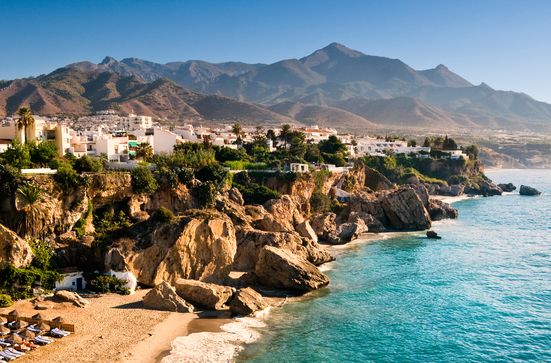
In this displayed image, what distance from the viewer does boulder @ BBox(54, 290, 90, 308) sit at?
100 ft

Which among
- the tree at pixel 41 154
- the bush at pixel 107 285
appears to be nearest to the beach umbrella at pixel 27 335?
the bush at pixel 107 285

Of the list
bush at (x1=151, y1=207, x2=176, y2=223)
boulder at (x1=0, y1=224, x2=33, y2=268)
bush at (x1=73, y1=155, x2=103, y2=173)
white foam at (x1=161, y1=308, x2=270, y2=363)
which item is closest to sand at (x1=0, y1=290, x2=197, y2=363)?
white foam at (x1=161, y1=308, x2=270, y2=363)

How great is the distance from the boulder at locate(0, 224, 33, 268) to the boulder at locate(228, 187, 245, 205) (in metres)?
21.9

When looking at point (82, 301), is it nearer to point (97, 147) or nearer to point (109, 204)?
point (109, 204)

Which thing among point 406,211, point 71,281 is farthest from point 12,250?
point 406,211

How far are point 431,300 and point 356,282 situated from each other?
5952 millimetres

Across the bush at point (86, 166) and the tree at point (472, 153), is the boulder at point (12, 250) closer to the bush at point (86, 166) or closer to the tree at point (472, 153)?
the bush at point (86, 166)

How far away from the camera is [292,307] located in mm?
32500

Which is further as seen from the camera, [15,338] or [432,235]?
[432,235]

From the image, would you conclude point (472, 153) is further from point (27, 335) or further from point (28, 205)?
point (27, 335)

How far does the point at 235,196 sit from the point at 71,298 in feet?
76.2

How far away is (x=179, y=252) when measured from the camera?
3597 centimetres

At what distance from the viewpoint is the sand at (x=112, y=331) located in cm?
2459

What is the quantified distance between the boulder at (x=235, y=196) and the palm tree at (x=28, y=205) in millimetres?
20074
